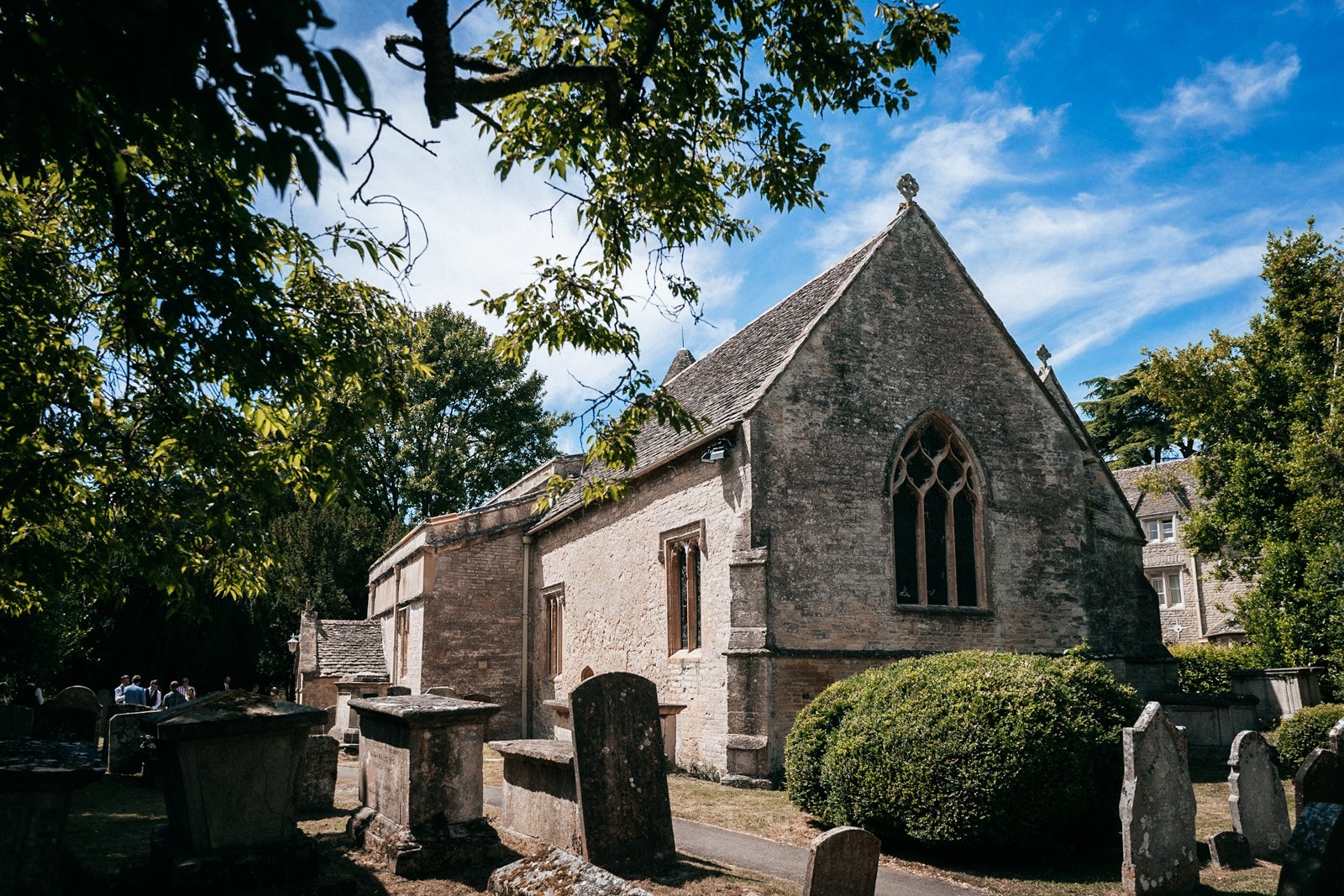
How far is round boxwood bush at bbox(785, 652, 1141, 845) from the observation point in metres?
8.22

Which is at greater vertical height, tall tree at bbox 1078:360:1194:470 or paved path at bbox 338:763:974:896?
tall tree at bbox 1078:360:1194:470

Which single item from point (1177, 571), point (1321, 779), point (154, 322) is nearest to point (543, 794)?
point (154, 322)

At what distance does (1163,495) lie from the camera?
41188 millimetres

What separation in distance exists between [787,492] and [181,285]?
33.0ft

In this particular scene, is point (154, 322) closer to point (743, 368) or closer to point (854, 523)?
point (854, 523)

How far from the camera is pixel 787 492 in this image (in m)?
14.4

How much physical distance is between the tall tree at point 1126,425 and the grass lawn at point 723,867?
35.9 metres

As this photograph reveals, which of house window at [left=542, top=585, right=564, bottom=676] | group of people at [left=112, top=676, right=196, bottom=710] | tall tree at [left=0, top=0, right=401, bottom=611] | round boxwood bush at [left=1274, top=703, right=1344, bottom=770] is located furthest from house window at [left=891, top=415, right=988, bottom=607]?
group of people at [left=112, top=676, right=196, bottom=710]

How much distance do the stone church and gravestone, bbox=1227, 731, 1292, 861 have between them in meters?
5.93

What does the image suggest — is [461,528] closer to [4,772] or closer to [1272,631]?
[4,772]

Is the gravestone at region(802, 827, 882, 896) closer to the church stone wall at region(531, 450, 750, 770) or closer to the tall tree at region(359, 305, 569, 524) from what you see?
the church stone wall at region(531, 450, 750, 770)

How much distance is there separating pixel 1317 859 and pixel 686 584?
12090 mm

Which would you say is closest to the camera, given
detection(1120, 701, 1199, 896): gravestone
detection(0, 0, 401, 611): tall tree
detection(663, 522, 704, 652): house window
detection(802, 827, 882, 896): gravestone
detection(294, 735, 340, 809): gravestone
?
detection(0, 0, 401, 611): tall tree

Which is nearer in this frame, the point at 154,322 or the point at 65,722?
the point at 154,322
